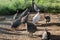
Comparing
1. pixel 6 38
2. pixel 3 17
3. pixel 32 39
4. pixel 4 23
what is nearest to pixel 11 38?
pixel 6 38

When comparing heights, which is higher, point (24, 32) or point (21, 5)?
point (21, 5)

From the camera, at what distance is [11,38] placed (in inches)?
314

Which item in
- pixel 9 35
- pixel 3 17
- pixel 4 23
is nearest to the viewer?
pixel 9 35

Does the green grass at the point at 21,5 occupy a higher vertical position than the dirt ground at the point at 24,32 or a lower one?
higher

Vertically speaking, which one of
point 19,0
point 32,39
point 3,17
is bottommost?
A: point 32,39

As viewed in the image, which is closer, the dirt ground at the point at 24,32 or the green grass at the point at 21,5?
the dirt ground at the point at 24,32

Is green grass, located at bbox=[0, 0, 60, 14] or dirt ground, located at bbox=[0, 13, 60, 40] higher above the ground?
green grass, located at bbox=[0, 0, 60, 14]

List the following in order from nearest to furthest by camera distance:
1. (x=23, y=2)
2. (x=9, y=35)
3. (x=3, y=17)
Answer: (x=9, y=35) → (x=3, y=17) → (x=23, y=2)

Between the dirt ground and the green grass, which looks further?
the green grass

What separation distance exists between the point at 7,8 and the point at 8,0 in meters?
1.55

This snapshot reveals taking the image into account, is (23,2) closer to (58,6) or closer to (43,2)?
(43,2)

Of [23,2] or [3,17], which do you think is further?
[23,2]

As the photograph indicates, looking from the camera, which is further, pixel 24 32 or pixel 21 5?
pixel 21 5

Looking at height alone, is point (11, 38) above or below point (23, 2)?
below
